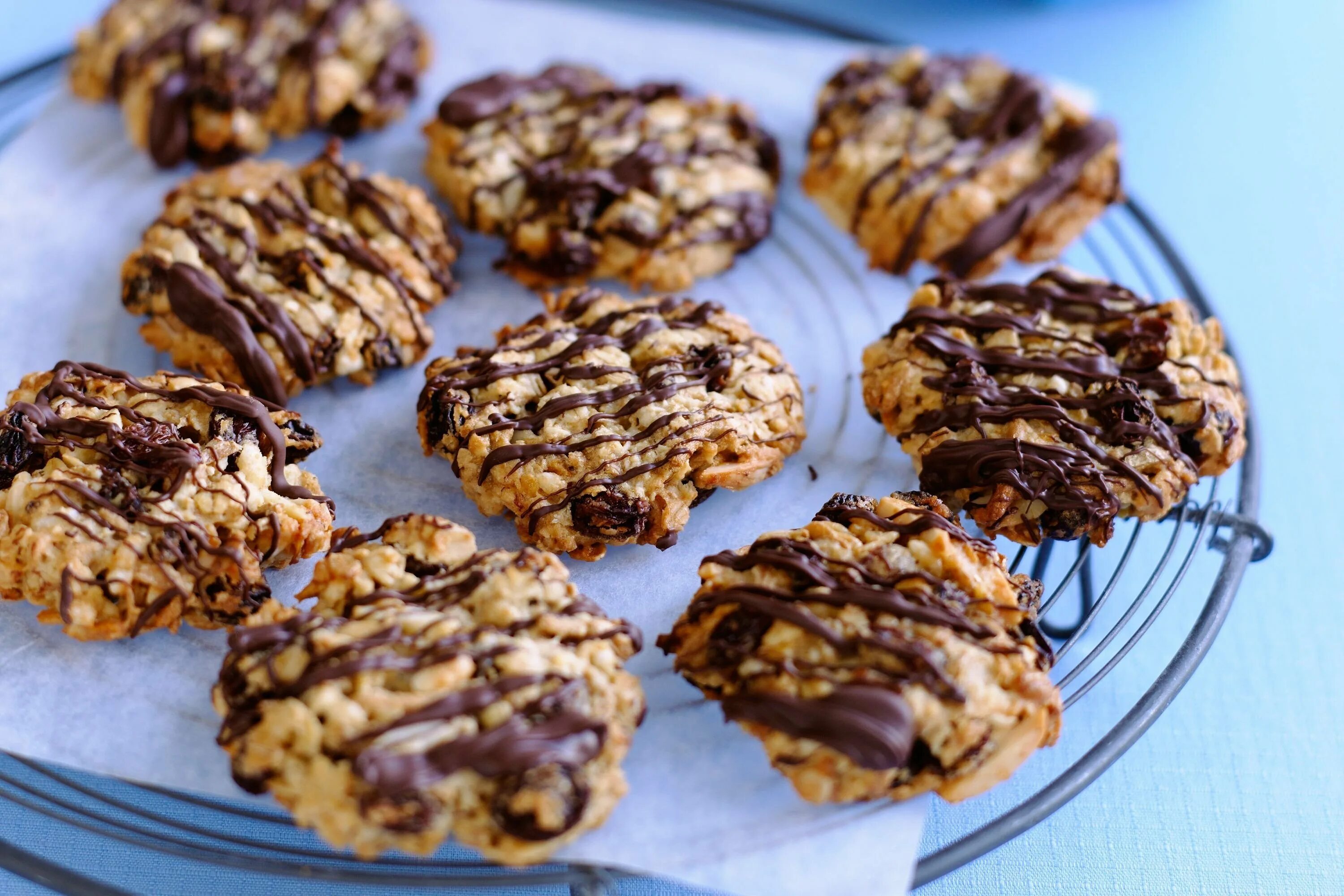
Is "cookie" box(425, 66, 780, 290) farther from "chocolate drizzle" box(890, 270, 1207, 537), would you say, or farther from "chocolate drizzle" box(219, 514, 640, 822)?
"chocolate drizzle" box(219, 514, 640, 822)

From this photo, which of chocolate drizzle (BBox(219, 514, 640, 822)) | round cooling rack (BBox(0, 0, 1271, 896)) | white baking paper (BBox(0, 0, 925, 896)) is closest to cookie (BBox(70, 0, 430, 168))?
white baking paper (BBox(0, 0, 925, 896))

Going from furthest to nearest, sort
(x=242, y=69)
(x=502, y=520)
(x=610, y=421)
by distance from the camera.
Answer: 1. (x=242, y=69)
2. (x=502, y=520)
3. (x=610, y=421)

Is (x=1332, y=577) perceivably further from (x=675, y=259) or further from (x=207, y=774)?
(x=207, y=774)

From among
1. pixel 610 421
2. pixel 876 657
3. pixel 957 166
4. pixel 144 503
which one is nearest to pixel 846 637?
pixel 876 657

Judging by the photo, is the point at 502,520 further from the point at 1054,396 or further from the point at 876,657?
the point at 1054,396

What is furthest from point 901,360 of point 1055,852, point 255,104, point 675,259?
point 255,104
